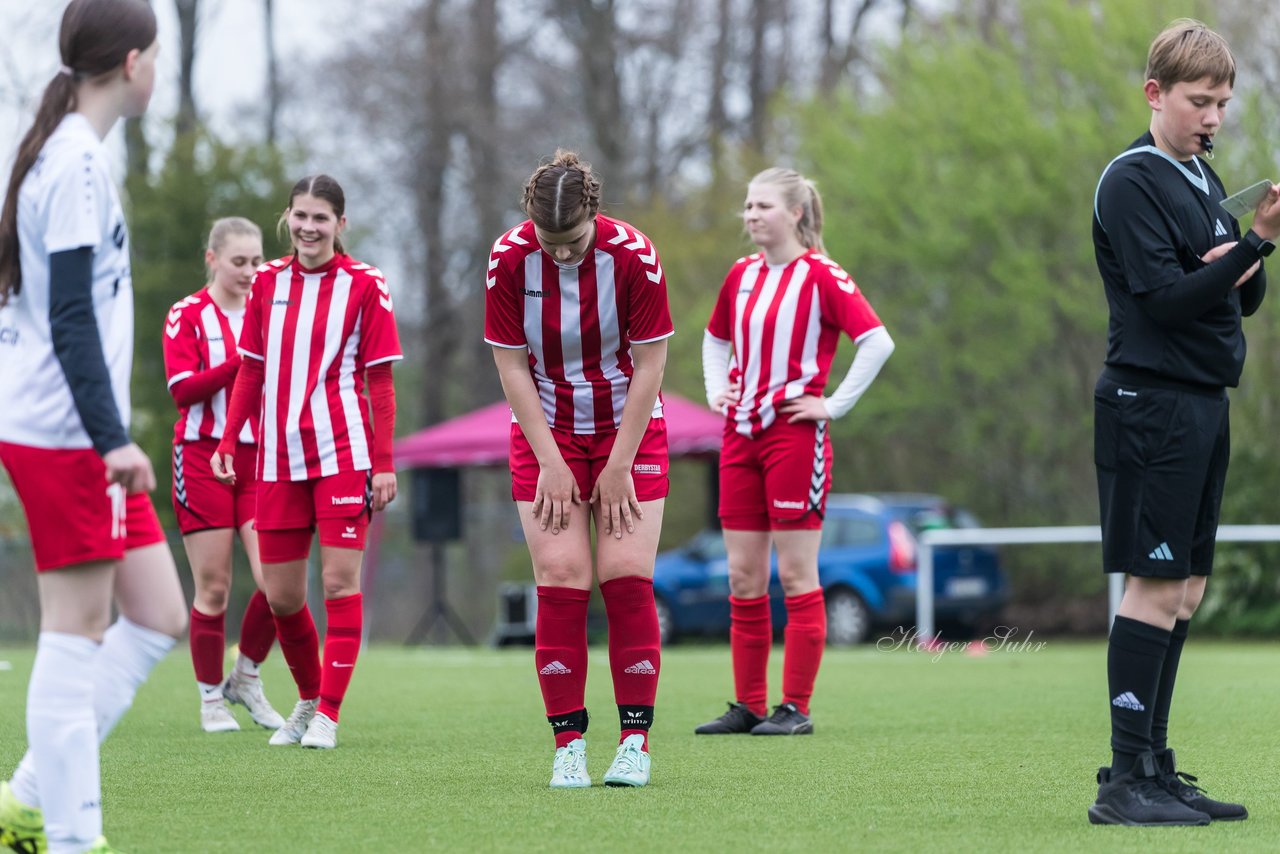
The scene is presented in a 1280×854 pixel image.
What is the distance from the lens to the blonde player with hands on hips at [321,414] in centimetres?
641

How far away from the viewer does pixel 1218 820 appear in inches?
178

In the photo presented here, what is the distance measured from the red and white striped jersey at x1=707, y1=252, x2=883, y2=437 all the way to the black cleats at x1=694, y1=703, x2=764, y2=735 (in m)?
1.13

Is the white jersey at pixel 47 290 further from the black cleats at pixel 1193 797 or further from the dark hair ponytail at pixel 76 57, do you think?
the black cleats at pixel 1193 797

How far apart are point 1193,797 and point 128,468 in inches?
113

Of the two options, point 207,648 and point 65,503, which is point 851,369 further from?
point 65,503

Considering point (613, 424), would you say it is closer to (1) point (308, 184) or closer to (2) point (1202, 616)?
(1) point (308, 184)

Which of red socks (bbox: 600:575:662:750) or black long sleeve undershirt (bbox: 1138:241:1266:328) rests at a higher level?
black long sleeve undershirt (bbox: 1138:241:1266:328)

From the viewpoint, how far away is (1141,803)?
175 inches

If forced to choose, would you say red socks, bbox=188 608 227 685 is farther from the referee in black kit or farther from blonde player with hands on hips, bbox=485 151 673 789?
the referee in black kit

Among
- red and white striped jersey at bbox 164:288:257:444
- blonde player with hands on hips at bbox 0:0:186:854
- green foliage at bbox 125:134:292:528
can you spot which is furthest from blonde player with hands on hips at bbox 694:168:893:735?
green foliage at bbox 125:134:292:528

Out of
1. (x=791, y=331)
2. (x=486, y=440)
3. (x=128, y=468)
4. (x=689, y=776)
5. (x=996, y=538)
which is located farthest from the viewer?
(x=486, y=440)

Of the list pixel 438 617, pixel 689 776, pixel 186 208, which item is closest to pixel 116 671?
pixel 689 776

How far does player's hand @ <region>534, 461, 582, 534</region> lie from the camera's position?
16.9 feet

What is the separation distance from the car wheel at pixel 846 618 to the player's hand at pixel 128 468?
13852 mm
